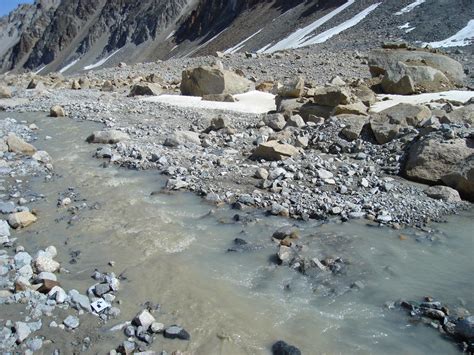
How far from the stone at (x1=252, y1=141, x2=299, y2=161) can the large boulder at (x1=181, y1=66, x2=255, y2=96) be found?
8498mm

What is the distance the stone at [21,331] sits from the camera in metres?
4.92

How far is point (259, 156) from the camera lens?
11.3 m

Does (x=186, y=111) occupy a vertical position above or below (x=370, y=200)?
above

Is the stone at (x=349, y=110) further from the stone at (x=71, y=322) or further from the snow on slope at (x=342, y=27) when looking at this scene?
the snow on slope at (x=342, y=27)

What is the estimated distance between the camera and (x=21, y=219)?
7.91 m

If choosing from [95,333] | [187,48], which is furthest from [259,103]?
[187,48]

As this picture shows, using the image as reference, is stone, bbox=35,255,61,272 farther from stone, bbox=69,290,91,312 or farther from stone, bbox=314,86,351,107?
stone, bbox=314,86,351,107

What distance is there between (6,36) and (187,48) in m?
106

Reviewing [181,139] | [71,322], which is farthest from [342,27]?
[71,322]

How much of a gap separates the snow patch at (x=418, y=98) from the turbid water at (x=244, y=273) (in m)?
7.94

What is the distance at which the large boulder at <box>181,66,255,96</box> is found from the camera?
19.2 metres

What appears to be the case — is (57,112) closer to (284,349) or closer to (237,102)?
(237,102)

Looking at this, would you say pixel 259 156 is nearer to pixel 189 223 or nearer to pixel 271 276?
pixel 189 223

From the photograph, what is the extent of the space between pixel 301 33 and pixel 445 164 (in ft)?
135
